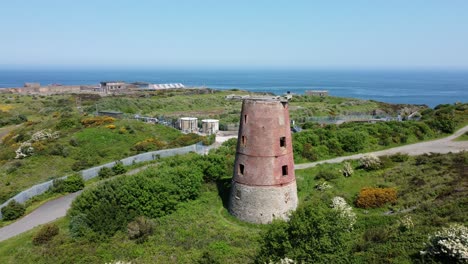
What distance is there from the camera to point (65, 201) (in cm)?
3088

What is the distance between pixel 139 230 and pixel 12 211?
38.5 ft

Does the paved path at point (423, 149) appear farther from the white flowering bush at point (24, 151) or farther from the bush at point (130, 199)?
the white flowering bush at point (24, 151)

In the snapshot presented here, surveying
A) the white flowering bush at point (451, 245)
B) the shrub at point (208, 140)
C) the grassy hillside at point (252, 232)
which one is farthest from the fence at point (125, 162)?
the white flowering bush at point (451, 245)

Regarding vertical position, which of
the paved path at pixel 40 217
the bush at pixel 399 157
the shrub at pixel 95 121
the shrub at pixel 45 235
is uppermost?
the shrub at pixel 95 121

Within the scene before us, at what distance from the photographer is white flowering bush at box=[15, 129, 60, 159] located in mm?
41906

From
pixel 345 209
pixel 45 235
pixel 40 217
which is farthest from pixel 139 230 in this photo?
pixel 345 209

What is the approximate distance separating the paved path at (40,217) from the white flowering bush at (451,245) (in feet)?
82.8

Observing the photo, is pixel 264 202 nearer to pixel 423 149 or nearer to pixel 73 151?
pixel 423 149

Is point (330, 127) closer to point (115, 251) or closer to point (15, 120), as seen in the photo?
point (115, 251)

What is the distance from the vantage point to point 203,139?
1847 inches

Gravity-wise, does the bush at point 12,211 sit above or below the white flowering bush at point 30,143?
below

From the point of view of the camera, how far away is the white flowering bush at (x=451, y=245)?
14500 mm

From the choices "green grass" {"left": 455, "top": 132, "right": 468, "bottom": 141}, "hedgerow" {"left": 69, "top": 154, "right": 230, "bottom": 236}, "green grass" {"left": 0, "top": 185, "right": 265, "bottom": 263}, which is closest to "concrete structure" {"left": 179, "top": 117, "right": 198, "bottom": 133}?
"hedgerow" {"left": 69, "top": 154, "right": 230, "bottom": 236}

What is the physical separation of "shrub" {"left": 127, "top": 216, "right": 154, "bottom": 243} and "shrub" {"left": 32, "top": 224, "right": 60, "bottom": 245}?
15.3 feet
